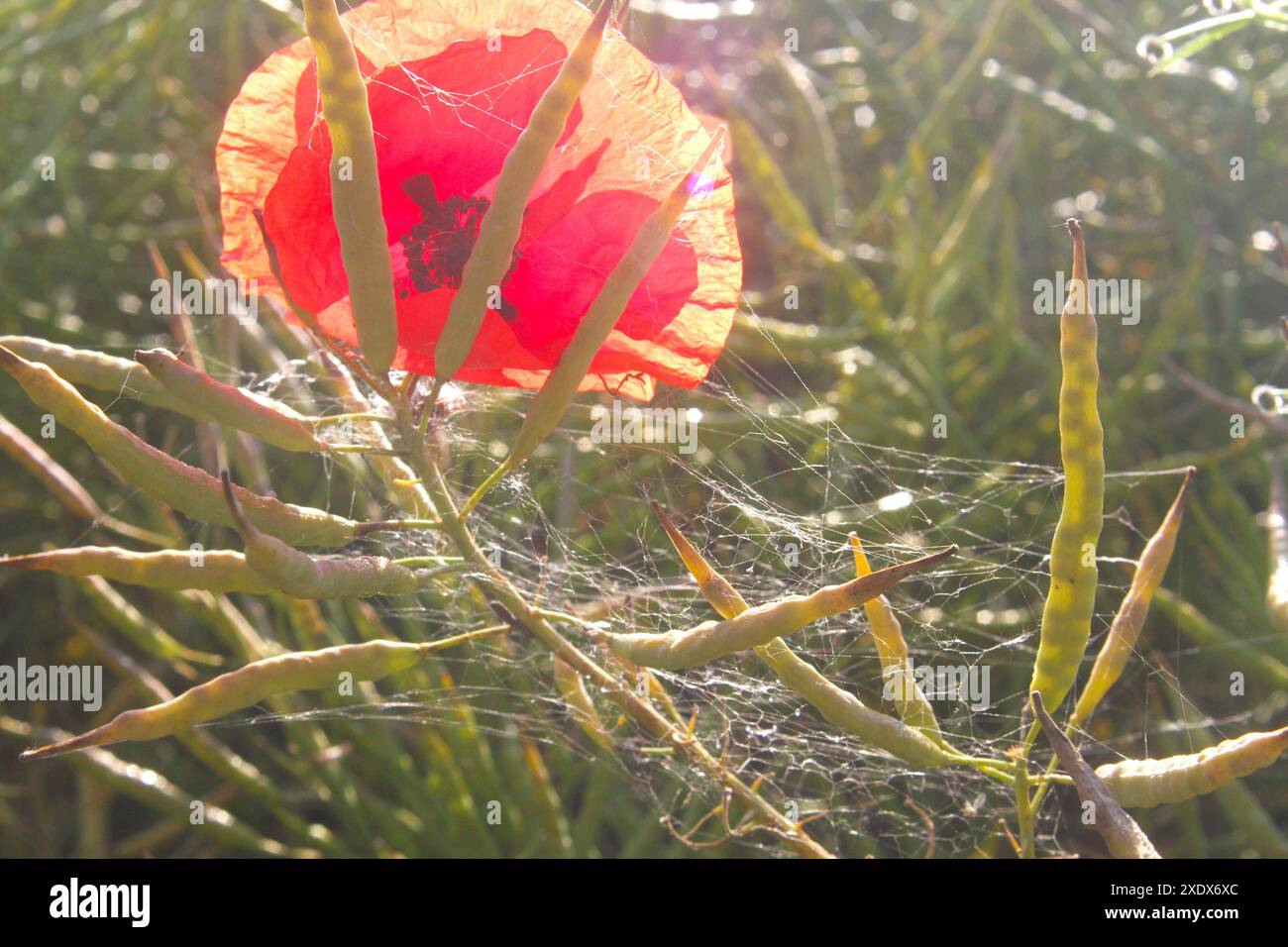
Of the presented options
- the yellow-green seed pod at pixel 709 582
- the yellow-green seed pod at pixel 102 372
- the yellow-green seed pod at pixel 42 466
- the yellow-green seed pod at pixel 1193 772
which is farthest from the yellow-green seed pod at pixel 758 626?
the yellow-green seed pod at pixel 42 466

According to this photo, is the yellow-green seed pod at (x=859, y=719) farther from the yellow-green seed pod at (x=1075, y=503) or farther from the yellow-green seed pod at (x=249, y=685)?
the yellow-green seed pod at (x=249, y=685)

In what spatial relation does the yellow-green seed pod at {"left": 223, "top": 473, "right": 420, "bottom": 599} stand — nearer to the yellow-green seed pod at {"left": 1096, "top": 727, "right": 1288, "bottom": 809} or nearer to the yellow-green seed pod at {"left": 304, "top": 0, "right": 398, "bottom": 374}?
the yellow-green seed pod at {"left": 304, "top": 0, "right": 398, "bottom": 374}

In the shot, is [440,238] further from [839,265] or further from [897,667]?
Answer: [839,265]

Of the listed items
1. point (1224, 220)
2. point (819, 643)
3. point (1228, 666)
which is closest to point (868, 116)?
point (1224, 220)

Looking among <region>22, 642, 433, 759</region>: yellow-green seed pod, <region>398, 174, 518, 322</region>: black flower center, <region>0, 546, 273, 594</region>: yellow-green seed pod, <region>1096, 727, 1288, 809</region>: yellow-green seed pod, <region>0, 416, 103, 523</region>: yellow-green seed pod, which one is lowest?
<region>1096, 727, 1288, 809</region>: yellow-green seed pod

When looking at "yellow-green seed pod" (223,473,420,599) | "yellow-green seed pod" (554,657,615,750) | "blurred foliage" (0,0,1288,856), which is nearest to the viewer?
"yellow-green seed pod" (223,473,420,599)

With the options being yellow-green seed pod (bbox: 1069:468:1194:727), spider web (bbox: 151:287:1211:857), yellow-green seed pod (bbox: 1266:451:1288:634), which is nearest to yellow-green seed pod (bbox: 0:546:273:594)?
spider web (bbox: 151:287:1211:857)

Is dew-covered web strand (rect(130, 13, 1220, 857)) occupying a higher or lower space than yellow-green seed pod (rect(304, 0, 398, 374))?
lower

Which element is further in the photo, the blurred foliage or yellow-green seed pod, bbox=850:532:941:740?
the blurred foliage
